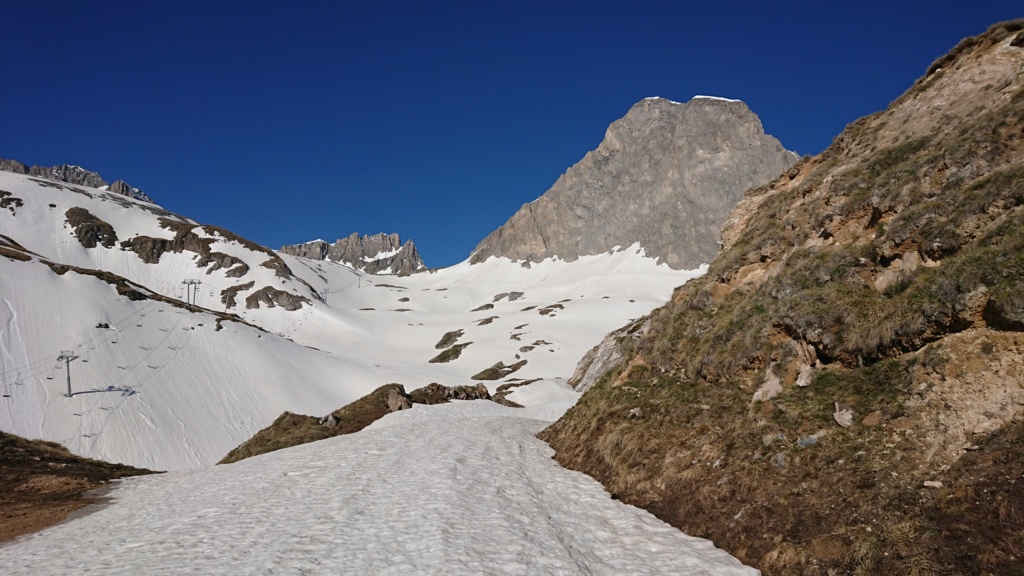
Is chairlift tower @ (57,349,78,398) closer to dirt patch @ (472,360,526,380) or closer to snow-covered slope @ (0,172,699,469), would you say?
snow-covered slope @ (0,172,699,469)

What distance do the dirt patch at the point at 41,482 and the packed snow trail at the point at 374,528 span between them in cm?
111

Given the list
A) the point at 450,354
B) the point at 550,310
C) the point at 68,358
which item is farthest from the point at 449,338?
the point at 68,358

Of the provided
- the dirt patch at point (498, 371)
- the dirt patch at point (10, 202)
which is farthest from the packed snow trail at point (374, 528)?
the dirt patch at point (10, 202)

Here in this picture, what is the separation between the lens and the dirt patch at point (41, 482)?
13624 mm

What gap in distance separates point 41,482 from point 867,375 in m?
26.4

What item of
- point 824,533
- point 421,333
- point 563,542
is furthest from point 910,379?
point 421,333

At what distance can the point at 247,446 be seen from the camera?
3341cm

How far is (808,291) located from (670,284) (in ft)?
588

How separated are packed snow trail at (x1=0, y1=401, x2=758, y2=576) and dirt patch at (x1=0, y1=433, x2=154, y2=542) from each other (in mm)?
1113

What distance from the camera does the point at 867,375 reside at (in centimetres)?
1108

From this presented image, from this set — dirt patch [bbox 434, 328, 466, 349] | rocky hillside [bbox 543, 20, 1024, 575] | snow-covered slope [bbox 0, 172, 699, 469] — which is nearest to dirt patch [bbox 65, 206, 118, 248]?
snow-covered slope [bbox 0, 172, 699, 469]

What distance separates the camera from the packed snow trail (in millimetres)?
9352

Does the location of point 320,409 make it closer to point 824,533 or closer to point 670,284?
point 824,533

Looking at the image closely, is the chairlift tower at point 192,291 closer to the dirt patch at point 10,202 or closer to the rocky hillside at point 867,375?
the dirt patch at point 10,202
